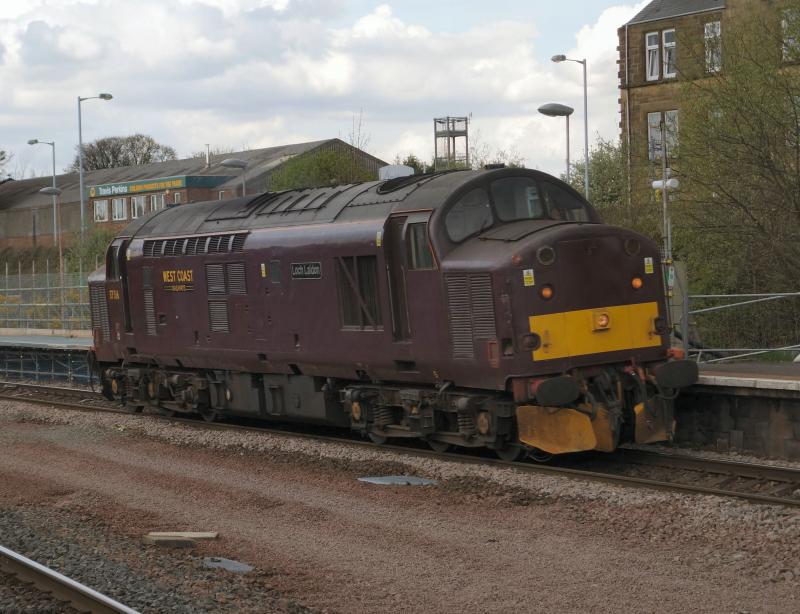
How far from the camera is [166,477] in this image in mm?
13219

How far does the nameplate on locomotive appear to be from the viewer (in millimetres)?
14898

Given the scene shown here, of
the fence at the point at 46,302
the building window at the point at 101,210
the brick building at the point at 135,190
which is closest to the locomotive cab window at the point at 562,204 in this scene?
the fence at the point at 46,302

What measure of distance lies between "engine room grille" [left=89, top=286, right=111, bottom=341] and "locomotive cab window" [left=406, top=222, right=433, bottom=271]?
9.04 metres

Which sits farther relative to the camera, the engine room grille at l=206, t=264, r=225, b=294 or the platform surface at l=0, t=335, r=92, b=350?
the platform surface at l=0, t=335, r=92, b=350

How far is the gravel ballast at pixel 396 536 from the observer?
26.0 feet

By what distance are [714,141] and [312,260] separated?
9.94 metres

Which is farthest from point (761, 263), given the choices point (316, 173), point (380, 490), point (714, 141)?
point (316, 173)

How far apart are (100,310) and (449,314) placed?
395 inches

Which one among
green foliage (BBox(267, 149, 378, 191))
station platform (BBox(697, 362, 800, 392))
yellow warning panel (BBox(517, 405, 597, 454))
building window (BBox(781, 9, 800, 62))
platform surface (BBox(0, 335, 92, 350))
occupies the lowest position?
yellow warning panel (BBox(517, 405, 597, 454))

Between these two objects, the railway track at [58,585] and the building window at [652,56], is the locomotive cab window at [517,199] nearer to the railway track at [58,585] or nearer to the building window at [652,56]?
the railway track at [58,585]

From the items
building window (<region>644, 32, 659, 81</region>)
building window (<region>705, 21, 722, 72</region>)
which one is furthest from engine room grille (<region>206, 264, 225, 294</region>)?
building window (<region>644, 32, 659, 81</region>)

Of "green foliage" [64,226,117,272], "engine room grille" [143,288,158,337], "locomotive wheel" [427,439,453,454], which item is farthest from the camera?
"green foliage" [64,226,117,272]

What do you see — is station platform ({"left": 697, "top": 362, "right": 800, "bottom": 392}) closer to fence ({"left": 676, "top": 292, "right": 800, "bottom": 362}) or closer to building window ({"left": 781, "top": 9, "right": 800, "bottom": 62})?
fence ({"left": 676, "top": 292, "right": 800, "bottom": 362})

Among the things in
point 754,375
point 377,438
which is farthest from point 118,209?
point 754,375
